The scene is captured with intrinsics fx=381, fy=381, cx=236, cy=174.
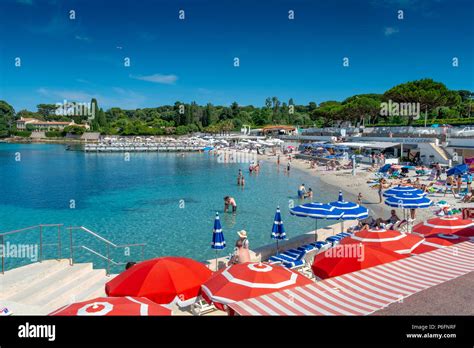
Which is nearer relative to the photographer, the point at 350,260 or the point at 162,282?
the point at 162,282

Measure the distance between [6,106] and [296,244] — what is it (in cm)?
14678

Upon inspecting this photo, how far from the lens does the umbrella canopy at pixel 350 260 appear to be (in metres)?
6.57

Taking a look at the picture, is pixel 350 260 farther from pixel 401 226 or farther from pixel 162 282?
pixel 401 226

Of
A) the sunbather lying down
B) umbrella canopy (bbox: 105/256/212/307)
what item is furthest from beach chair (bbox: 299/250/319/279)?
the sunbather lying down

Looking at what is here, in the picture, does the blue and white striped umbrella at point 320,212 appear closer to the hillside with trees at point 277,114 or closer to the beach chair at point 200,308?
the beach chair at point 200,308

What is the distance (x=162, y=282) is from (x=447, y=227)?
6955mm

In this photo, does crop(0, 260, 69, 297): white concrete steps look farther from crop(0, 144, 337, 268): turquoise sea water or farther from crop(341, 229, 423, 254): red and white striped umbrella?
crop(341, 229, 423, 254): red and white striped umbrella

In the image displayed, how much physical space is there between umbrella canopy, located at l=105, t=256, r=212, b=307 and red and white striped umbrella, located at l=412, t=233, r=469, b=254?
4.49m

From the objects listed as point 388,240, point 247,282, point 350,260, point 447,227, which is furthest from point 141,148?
point 247,282

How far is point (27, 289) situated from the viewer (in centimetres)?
738

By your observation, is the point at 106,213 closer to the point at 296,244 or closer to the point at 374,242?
the point at 296,244

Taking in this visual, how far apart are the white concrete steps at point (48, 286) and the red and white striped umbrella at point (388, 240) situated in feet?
18.2

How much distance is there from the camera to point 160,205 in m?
22.0
